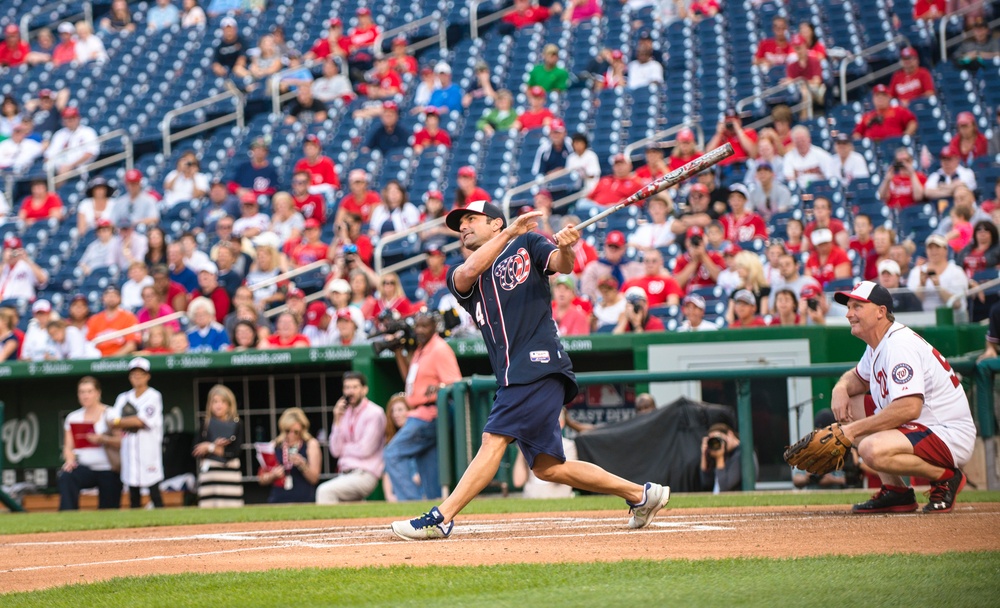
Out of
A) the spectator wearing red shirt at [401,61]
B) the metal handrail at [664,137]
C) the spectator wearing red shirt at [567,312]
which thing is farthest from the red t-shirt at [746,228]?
the spectator wearing red shirt at [401,61]

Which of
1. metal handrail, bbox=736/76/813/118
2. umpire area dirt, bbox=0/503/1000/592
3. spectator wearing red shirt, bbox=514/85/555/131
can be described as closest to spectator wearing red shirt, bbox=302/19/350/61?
spectator wearing red shirt, bbox=514/85/555/131

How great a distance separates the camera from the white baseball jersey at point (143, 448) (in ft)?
40.3

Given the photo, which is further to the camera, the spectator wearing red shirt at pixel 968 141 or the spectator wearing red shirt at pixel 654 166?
the spectator wearing red shirt at pixel 654 166

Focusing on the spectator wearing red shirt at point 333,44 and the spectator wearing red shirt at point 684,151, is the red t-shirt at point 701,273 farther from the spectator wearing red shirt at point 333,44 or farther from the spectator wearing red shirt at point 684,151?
the spectator wearing red shirt at point 333,44

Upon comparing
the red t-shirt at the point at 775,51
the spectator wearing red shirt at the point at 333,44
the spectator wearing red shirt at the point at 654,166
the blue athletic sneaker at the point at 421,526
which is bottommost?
the blue athletic sneaker at the point at 421,526

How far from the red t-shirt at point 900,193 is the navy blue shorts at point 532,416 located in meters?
8.41

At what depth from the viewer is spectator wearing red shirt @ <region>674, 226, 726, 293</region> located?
12484 millimetres

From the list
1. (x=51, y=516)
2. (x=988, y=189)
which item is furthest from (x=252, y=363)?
(x=988, y=189)

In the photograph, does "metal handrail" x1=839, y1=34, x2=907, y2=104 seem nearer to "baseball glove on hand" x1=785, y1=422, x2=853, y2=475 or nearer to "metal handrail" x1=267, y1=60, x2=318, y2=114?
"metal handrail" x1=267, y1=60, x2=318, y2=114

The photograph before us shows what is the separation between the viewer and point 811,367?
1004 cm

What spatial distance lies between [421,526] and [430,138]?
1159 centimetres

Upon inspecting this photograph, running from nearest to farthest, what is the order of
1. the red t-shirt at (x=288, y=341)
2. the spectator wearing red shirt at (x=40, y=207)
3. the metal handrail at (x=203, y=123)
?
1. the red t-shirt at (x=288, y=341)
2. the spectator wearing red shirt at (x=40, y=207)
3. the metal handrail at (x=203, y=123)

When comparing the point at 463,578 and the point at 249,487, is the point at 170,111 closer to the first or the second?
the point at 249,487

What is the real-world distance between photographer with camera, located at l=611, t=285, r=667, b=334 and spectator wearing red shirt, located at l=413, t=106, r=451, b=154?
610cm
